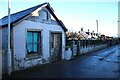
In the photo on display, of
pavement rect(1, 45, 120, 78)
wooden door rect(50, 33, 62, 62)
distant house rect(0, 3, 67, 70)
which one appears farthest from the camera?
wooden door rect(50, 33, 62, 62)

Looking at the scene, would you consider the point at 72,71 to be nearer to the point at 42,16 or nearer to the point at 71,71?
the point at 71,71

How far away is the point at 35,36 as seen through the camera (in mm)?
12570

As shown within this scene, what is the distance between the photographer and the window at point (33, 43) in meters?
12.0

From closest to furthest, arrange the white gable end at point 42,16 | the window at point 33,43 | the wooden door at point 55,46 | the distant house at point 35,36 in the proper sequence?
the distant house at point 35,36 < the window at point 33,43 < the white gable end at point 42,16 < the wooden door at point 55,46

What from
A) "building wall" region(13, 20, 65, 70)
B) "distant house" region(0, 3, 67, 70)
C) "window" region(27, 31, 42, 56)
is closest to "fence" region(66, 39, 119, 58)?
"distant house" region(0, 3, 67, 70)

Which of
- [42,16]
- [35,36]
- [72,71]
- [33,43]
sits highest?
[42,16]

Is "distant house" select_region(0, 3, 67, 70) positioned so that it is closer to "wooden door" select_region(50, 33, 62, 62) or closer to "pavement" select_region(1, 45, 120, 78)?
"wooden door" select_region(50, 33, 62, 62)

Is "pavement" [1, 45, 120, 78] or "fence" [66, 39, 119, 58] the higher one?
"fence" [66, 39, 119, 58]

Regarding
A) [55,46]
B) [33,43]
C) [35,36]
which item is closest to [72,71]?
[33,43]

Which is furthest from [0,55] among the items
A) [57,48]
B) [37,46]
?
[57,48]

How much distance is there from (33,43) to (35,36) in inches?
21.8

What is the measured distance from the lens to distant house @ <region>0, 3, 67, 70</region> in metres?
10.7

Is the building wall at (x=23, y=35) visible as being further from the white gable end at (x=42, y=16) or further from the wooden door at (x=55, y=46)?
the wooden door at (x=55, y=46)

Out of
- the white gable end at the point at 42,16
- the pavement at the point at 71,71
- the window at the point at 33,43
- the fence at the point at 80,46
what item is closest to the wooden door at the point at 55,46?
the white gable end at the point at 42,16
